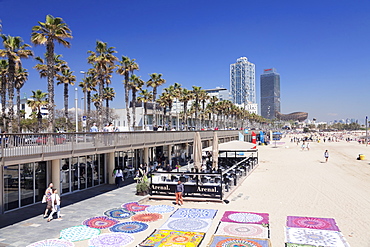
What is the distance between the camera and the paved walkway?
10141 mm

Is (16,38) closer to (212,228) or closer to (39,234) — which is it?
(39,234)

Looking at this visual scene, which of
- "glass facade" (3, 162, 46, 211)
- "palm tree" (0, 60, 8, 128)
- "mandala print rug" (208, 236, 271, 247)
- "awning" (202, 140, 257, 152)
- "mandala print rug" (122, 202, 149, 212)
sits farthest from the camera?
"palm tree" (0, 60, 8, 128)

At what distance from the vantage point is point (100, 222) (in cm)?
1170

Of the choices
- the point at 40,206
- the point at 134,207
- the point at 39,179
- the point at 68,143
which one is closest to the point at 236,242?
the point at 134,207

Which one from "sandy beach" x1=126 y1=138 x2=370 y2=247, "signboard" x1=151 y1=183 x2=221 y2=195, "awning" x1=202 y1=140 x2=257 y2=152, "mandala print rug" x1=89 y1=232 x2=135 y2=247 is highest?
"awning" x1=202 y1=140 x2=257 y2=152

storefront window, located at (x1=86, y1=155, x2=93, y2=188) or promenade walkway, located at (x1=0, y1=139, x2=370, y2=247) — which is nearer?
promenade walkway, located at (x1=0, y1=139, x2=370, y2=247)

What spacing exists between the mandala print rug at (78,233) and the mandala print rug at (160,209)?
3.26 m

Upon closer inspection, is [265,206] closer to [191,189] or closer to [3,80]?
[191,189]

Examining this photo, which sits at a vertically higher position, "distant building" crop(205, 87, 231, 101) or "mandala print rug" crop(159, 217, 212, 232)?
"distant building" crop(205, 87, 231, 101)

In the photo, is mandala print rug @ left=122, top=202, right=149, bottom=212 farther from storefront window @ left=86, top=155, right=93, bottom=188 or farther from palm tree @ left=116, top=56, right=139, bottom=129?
palm tree @ left=116, top=56, right=139, bottom=129

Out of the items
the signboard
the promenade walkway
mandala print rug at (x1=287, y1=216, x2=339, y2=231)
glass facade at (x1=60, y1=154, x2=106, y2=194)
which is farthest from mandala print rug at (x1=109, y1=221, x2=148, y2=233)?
glass facade at (x1=60, y1=154, x2=106, y2=194)

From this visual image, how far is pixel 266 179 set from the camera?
23.0 metres

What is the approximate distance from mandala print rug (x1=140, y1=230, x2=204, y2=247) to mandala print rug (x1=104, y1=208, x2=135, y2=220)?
249cm

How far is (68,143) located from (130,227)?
5.15 meters
